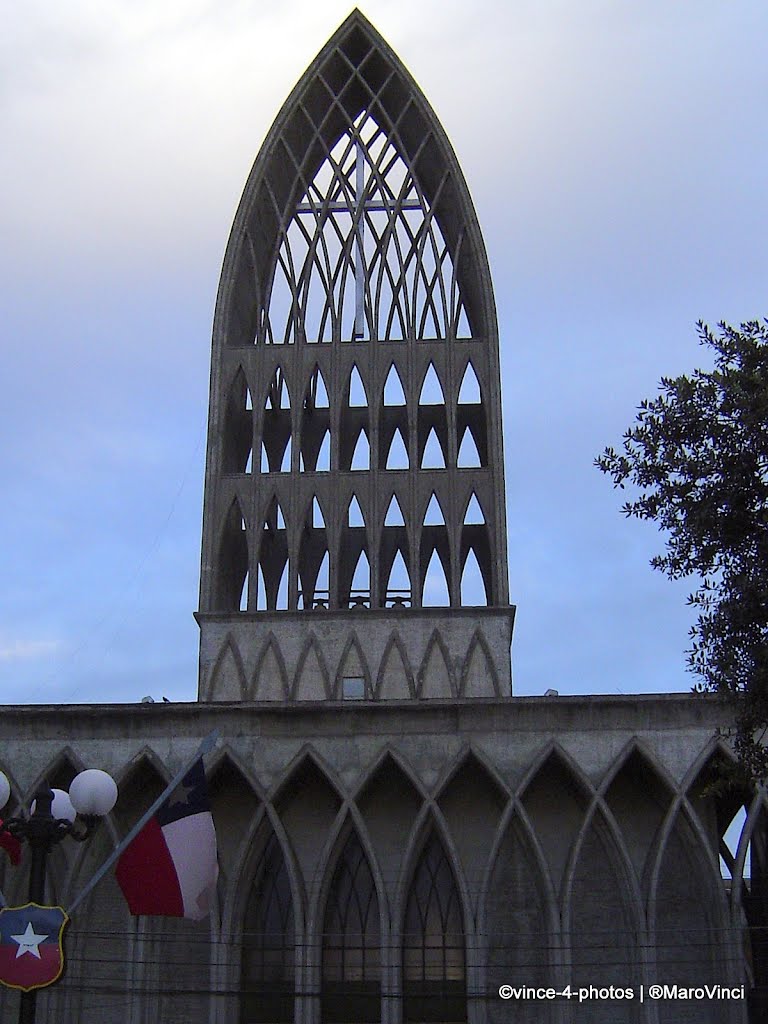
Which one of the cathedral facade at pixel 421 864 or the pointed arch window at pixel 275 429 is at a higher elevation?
the pointed arch window at pixel 275 429

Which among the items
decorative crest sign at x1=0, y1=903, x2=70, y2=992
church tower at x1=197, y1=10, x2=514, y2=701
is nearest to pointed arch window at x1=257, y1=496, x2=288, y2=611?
church tower at x1=197, y1=10, x2=514, y2=701

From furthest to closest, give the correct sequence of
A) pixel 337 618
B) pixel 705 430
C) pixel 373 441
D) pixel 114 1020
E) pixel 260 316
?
1. pixel 260 316
2. pixel 373 441
3. pixel 337 618
4. pixel 114 1020
5. pixel 705 430

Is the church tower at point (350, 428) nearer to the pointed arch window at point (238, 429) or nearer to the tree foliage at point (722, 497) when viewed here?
the pointed arch window at point (238, 429)

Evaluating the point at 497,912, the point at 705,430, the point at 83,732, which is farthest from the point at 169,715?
the point at 705,430

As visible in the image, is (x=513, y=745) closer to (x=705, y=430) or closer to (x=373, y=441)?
(x=373, y=441)

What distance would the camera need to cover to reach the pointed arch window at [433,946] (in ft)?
112

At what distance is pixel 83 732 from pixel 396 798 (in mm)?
8537

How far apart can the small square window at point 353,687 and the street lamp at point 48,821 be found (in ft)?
71.9

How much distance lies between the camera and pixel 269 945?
35.1m

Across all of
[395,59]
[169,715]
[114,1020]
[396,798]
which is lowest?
[114,1020]

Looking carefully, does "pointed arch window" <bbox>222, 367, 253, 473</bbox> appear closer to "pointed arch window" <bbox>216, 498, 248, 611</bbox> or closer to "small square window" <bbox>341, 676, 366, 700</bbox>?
"pointed arch window" <bbox>216, 498, 248, 611</bbox>

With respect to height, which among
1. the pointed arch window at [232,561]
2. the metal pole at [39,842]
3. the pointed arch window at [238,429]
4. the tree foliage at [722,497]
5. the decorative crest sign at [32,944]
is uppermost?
the pointed arch window at [238,429]

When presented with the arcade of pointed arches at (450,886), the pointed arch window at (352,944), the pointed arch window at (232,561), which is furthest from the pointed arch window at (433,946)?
the pointed arch window at (232,561)

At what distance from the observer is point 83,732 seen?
35.9 metres
